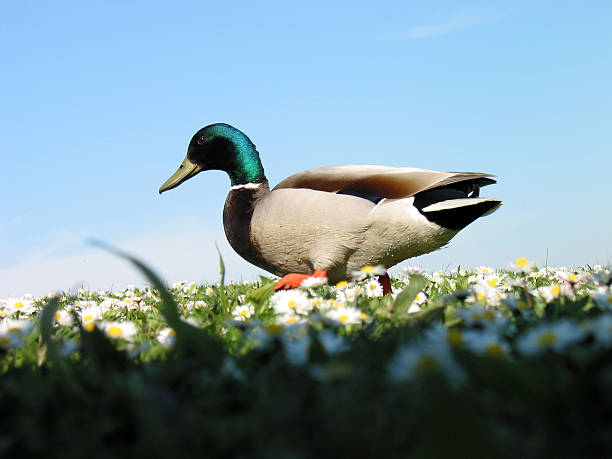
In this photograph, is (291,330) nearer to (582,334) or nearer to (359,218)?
(582,334)

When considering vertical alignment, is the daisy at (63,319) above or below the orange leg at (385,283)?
above

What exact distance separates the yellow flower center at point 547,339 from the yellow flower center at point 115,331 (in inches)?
66.0

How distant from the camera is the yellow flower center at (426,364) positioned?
1309mm

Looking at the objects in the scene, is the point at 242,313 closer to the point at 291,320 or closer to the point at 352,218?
the point at 291,320

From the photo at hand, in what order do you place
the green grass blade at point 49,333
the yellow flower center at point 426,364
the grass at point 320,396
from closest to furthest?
the grass at point 320,396, the yellow flower center at point 426,364, the green grass blade at point 49,333

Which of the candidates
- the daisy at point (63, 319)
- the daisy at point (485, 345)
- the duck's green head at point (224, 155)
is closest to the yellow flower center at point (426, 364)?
the daisy at point (485, 345)

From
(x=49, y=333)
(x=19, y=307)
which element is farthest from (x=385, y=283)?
(x=49, y=333)

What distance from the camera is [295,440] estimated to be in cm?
125

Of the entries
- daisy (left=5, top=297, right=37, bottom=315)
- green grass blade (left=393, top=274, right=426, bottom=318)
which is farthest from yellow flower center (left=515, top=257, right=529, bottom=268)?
daisy (left=5, top=297, right=37, bottom=315)

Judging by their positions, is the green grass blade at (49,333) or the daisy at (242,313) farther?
the daisy at (242,313)

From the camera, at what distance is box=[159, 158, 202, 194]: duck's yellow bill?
6527 mm

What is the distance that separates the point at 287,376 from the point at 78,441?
0.60 m

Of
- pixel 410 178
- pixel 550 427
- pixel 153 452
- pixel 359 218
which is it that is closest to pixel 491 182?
pixel 410 178

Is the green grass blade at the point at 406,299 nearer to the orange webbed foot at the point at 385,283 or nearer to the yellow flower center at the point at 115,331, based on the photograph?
the yellow flower center at the point at 115,331
